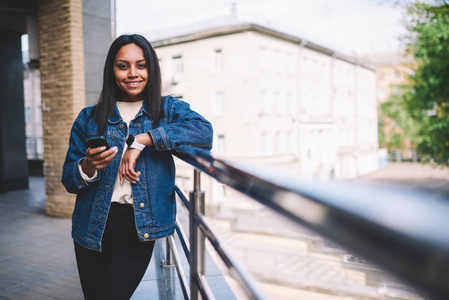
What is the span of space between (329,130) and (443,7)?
29766 mm

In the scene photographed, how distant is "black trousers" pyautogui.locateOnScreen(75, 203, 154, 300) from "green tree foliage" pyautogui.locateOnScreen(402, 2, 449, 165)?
51.6 ft

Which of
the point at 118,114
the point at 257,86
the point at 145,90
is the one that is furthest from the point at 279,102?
the point at 118,114

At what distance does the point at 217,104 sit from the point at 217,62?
3.04 metres

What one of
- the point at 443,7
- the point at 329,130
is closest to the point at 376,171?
the point at 329,130

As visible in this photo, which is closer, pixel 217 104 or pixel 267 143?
pixel 217 104

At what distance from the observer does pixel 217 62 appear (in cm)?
3025

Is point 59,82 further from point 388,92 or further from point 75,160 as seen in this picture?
point 388,92

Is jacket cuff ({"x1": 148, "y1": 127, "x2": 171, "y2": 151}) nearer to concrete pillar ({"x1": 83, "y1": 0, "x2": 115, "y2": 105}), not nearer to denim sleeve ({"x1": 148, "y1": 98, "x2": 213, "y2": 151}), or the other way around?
denim sleeve ({"x1": 148, "y1": 98, "x2": 213, "y2": 151})

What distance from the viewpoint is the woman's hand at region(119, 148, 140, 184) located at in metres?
1.63

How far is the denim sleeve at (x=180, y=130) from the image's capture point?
1706mm

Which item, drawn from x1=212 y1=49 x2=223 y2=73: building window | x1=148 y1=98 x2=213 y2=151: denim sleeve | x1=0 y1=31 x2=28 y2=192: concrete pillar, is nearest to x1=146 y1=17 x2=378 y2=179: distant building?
x1=212 y1=49 x2=223 y2=73: building window

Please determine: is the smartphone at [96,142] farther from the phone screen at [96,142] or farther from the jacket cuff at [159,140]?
the jacket cuff at [159,140]

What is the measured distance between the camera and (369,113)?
167 ft

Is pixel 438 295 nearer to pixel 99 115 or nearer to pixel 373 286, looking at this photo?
pixel 373 286
